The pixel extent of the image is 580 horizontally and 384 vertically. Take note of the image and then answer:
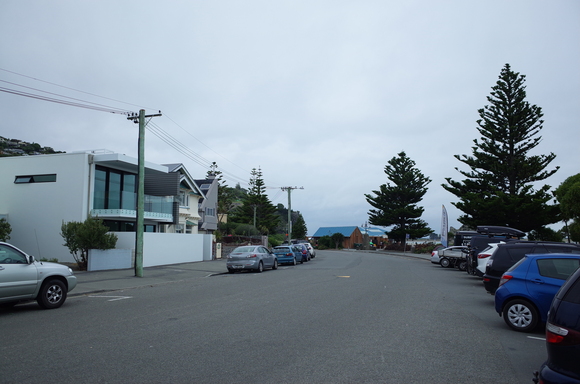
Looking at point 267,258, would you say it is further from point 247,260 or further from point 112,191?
point 112,191

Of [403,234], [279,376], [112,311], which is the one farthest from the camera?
[403,234]

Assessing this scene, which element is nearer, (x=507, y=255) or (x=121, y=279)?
(x=507, y=255)

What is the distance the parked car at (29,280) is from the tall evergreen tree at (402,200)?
54.9m

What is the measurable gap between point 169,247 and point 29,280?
693 inches

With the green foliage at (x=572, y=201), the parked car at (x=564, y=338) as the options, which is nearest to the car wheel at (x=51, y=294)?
the parked car at (x=564, y=338)

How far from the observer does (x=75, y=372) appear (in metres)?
5.59

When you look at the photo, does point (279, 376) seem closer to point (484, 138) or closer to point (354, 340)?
point (354, 340)

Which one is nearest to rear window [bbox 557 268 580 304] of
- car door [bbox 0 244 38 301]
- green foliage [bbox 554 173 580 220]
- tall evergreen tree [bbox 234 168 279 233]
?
car door [bbox 0 244 38 301]

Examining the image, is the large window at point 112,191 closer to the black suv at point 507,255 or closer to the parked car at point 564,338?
the black suv at point 507,255

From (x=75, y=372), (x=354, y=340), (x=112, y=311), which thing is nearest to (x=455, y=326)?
(x=354, y=340)

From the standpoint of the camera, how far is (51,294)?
1087cm

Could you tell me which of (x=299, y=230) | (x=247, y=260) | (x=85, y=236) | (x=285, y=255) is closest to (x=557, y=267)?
(x=247, y=260)

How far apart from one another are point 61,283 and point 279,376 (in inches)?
311

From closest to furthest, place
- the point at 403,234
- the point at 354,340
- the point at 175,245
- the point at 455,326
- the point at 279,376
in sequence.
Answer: the point at 279,376 → the point at 354,340 → the point at 455,326 → the point at 175,245 → the point at 403,234
